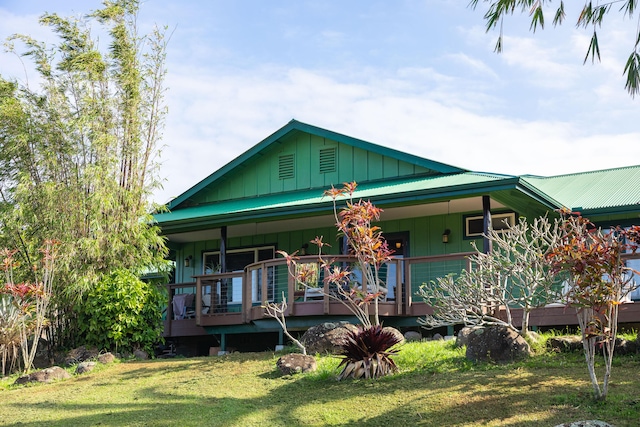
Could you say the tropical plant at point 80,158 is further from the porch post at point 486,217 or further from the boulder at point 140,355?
the porch post at point 486,217

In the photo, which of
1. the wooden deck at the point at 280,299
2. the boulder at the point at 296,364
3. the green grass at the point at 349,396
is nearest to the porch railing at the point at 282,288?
the wooden deck at the point at 280,299

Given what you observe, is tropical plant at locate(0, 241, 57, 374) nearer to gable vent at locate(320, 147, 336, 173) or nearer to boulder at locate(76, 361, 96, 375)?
boulder at locate(76, 361, 96, 375)

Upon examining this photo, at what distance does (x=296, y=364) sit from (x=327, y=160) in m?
7.00

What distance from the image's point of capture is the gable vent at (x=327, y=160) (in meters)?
16.9

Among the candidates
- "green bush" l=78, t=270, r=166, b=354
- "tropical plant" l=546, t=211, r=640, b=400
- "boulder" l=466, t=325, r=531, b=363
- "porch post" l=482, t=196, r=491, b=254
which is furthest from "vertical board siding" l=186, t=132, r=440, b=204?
"tropical plant" l=546, t=211, r=640, b=400

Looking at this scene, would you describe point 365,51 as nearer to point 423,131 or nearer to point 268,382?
point 423,131

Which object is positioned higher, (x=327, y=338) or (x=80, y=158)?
(x=80, y=158)

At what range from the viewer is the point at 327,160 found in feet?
55.7

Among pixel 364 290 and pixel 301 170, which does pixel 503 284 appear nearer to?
pixel 364 290

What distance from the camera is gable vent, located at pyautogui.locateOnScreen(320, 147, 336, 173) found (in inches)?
665

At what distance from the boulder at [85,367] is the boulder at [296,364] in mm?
3861

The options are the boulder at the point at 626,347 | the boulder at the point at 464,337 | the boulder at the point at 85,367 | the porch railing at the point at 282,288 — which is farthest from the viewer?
the porch railing at the point at 282,288

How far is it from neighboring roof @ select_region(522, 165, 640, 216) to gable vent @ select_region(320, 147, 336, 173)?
434 centimetres

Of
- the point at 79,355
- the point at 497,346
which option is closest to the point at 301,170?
the point at 79,355
